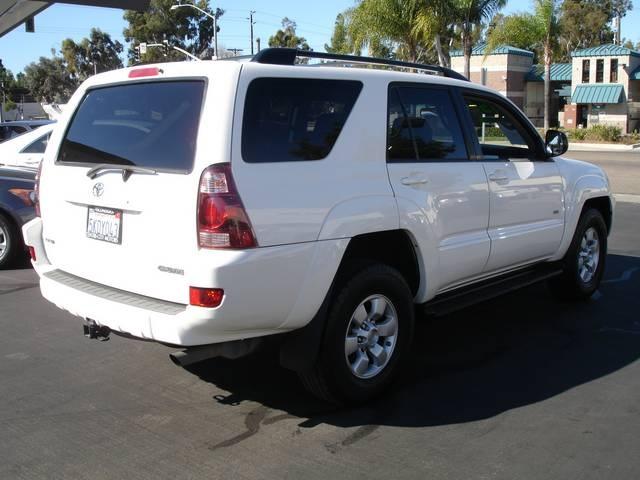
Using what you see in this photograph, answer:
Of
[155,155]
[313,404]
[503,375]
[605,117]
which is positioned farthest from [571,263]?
[605,117]

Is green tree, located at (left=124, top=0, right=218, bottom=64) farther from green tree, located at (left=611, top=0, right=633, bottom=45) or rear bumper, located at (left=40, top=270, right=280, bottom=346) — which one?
rear bumper, located at (left=40, top=270, right=280, bottom=346)

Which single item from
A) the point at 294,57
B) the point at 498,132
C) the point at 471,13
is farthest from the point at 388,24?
the point at 294,57

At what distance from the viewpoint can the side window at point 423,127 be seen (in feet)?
14.2

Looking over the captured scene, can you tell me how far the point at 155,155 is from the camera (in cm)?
368

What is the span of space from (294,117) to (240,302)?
1.08m

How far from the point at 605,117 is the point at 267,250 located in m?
45.9

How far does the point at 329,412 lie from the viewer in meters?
4.07

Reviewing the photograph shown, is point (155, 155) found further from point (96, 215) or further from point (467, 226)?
point (467, 226)

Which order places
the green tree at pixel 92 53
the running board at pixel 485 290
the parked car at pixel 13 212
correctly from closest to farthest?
1. the running board at pixel 485 290
2. the parked car at pixel 13 212
3. the green tree at pixel 92 53

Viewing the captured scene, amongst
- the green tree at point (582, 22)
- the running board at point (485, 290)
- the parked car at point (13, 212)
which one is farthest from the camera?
the green tree at point (582, 22)

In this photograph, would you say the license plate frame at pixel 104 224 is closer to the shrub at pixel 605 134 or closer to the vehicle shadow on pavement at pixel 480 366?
the vehicle shadow on pavement at pixel 480 366

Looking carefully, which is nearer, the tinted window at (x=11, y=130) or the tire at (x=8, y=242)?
the tire at (x=8, y=242)

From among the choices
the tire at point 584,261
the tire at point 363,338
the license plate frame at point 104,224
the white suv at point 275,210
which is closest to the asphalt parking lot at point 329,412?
the tire at point 363,338

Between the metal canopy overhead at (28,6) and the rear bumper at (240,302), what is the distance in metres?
15.9
